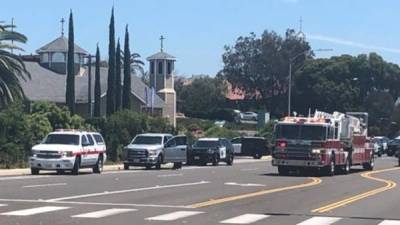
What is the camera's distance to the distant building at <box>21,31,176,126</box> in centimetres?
8394

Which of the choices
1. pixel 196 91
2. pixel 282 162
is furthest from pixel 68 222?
pixel 196 91

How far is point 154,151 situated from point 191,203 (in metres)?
23.2

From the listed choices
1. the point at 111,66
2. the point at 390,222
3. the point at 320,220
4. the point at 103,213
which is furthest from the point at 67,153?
the point at 111,66

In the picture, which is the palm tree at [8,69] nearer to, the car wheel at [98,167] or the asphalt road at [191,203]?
the car wheel at [98,167]

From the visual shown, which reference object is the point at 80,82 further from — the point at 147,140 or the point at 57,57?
the point at 147,140

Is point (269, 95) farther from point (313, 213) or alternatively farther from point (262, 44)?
point (313, 213)

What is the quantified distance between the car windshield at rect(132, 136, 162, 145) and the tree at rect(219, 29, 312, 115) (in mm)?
86864

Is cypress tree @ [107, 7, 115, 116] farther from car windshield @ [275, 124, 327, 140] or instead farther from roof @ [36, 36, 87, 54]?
car windshield @ [275, 124, 327, 140]

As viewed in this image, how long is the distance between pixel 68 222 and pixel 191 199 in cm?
691

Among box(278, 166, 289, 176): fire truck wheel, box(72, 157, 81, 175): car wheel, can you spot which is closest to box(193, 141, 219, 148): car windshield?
box(278, 166, 289, 176): fire truck wheel

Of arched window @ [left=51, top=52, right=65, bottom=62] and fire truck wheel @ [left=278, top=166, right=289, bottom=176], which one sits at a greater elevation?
arched window @ [left=51, top=52, right=65, bottom=62]

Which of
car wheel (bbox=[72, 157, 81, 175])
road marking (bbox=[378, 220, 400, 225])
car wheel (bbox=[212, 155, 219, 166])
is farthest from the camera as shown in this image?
car wheel (bbox=[212, 155, 219, 166])

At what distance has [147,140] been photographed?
4538 centimetres

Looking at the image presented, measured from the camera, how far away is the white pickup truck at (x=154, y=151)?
4397cm
